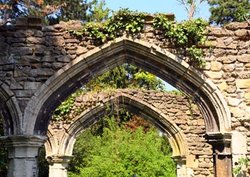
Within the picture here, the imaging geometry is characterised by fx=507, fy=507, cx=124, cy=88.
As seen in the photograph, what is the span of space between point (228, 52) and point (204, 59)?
39cm

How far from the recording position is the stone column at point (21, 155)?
24.3ft

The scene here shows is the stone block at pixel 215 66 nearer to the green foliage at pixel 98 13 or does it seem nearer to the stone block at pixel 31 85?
the stone block at pixel 31 85

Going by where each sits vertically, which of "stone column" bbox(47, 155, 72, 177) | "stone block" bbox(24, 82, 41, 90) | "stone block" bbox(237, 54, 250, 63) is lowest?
"stone column" bbox(47, 155, 72, 177)

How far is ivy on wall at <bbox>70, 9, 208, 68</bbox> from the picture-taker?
25.2 feet

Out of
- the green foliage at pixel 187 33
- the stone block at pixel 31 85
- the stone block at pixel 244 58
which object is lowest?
the stone block at pixel 31 85

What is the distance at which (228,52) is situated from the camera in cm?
772

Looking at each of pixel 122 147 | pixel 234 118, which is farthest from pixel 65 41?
pixel 122 147

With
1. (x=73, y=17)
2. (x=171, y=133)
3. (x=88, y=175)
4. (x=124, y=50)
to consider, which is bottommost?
(x=88, y=175)

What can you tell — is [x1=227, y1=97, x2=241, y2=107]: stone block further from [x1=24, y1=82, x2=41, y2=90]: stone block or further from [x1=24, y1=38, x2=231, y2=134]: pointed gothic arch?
[x1=24, y1=82, x2=41, y2=90]: stone block

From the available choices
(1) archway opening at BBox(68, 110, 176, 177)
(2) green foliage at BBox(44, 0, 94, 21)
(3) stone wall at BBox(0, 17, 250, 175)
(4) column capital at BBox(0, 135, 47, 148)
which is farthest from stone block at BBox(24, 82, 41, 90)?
(2) green foliage at BBox(44, 0, 94, 21)

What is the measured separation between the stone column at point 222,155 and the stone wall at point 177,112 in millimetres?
4167

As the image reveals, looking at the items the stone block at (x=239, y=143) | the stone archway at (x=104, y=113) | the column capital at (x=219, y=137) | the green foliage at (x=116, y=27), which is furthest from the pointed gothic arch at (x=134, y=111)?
the stone block at (x=239, y=143)

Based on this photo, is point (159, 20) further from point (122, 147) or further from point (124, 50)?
point (122, 147)

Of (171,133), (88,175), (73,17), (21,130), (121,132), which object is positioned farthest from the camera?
(73,17)
